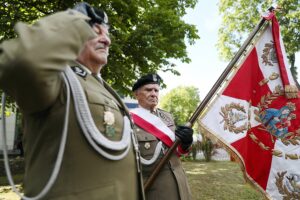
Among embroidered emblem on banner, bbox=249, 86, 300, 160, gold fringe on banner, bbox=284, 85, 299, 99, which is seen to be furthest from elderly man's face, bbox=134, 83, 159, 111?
gold fringe on banner, bbox=284, 85, 299, 99

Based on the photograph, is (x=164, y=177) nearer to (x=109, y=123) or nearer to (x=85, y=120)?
(x=109, y=123)

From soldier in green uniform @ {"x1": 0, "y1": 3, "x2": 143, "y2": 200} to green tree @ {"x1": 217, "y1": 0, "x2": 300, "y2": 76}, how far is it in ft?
59.7

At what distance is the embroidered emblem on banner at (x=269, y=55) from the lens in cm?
359

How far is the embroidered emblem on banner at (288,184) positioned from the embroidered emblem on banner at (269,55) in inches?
45.8

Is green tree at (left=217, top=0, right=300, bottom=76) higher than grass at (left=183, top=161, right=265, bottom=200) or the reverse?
higher

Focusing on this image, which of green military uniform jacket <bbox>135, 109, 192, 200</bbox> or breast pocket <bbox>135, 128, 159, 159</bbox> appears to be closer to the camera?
green military uniform jacket <bbox>135, 109, 192, 200</bbox>

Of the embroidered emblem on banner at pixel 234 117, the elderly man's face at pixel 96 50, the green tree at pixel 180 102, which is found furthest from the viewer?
the green tree at pixel 180 102

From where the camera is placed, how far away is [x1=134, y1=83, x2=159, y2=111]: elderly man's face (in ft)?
11.8

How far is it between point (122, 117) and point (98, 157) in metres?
0.34

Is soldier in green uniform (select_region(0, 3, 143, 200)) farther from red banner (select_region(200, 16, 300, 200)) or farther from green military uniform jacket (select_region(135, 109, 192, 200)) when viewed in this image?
red banner (select_region(200, 16, 300, 200))

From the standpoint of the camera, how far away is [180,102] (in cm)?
5300

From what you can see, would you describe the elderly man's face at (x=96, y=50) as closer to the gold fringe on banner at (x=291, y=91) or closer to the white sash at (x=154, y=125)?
the white sash at (x=154, y=125)

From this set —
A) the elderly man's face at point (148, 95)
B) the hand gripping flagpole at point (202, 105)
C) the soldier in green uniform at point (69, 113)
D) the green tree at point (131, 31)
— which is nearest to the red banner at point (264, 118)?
the hand gripping flagpole at point (202, 105)

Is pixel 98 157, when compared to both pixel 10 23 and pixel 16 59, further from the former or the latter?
pixel 10 23
